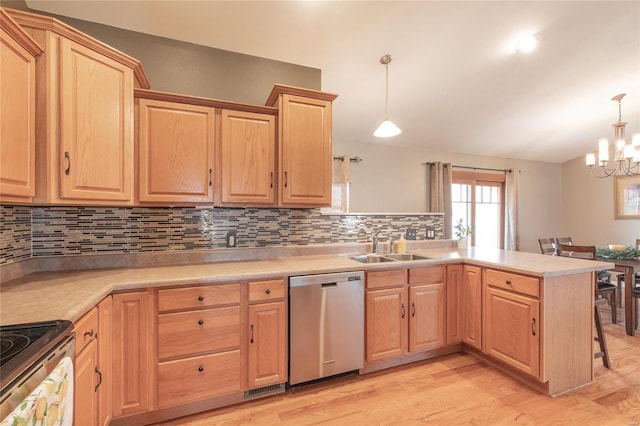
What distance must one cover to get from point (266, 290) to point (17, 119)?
1.55 meters

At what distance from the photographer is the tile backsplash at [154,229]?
1.89m

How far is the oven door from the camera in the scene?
2.57 feet

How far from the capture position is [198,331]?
179 centimetres

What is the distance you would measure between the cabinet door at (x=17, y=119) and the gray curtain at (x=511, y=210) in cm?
643

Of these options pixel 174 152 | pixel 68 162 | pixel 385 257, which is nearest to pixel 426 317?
pixel 385 257

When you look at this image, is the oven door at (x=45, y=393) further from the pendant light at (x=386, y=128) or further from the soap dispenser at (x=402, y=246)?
the soap dispenser at (x=402, y=246)

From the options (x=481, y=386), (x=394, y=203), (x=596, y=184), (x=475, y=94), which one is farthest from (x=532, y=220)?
(x=481, y=386)

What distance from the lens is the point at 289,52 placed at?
2.45 metres

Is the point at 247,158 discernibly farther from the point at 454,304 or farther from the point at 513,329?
the point at 513,329

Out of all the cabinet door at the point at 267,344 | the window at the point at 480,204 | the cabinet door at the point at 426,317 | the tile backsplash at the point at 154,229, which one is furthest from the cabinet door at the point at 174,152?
the window at the point at 480,204

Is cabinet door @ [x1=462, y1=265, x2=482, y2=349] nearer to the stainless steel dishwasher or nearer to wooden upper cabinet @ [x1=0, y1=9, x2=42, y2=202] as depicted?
the stainless steel dishwasher

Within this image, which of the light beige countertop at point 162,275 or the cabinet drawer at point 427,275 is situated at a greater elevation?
the light beige countertop at point 162,275

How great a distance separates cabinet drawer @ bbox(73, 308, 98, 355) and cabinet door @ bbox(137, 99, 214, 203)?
82 centimetres

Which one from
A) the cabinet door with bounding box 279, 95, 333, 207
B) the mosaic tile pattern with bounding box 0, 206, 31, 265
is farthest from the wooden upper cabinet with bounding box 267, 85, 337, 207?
the mosaic tile pattern with bounding box 0, 206, 31, 265
